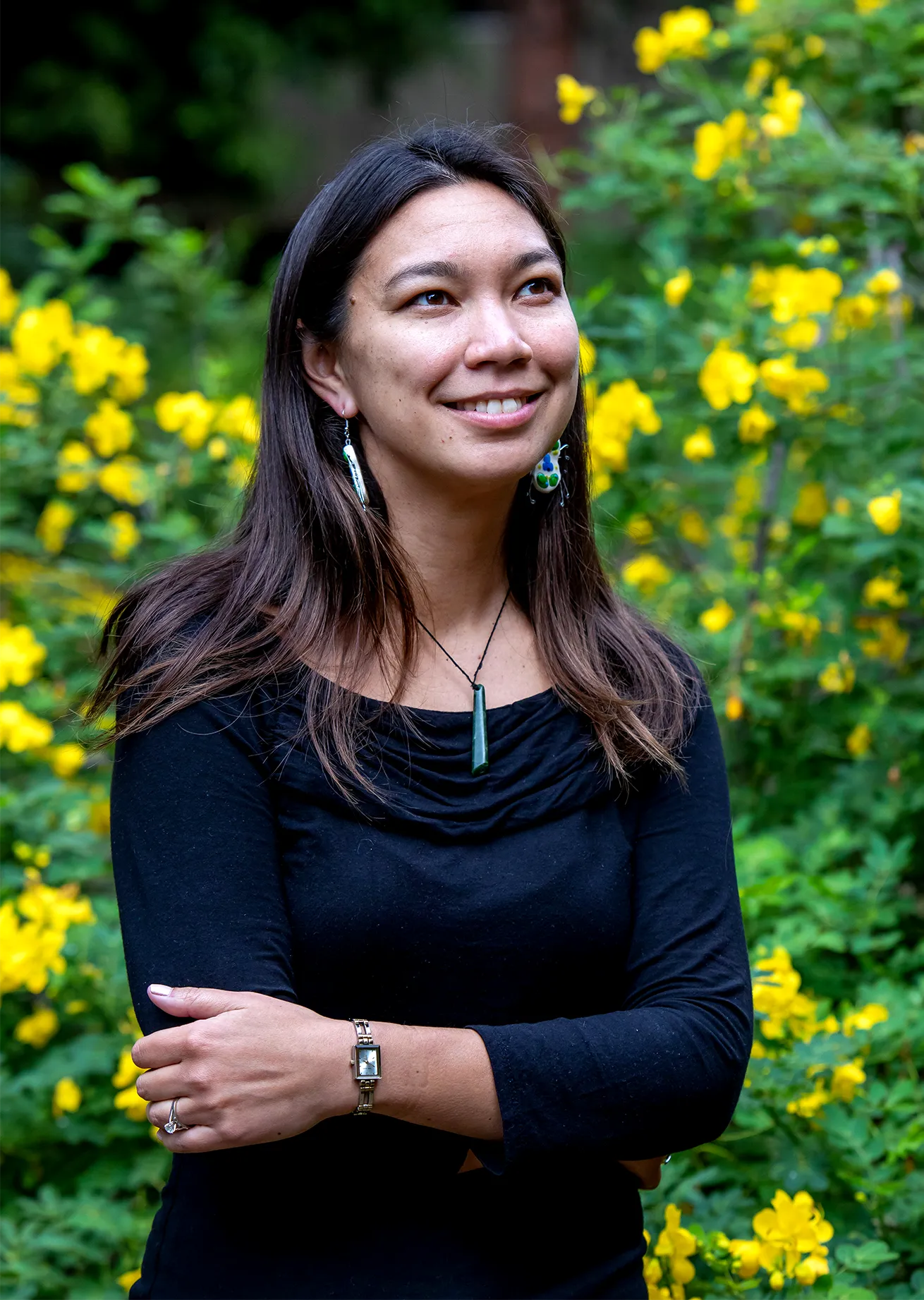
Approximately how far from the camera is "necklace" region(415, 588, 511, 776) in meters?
1.72

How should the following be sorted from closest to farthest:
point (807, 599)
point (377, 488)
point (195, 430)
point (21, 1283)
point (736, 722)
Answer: point (377, 488) < point (21, 1283) < point (807, 599) < point (736, 722) < point (195, 430)

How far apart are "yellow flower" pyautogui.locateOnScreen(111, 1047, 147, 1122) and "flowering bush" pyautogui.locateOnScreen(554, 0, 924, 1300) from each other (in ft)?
2.55

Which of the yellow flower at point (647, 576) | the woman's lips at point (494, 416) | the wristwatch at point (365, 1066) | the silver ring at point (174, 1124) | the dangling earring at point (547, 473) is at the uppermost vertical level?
the woman's lips at point (494, 416)

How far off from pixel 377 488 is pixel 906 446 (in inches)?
58.5

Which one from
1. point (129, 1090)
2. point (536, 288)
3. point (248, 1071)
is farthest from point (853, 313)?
point (248, 1071)

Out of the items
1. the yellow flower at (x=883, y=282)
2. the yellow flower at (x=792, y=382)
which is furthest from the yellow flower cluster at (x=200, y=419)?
the yellow flower at (x=883, y=282)

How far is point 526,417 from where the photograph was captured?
170cm

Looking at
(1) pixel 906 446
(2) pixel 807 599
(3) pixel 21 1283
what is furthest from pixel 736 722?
(3) pixel 21 1283

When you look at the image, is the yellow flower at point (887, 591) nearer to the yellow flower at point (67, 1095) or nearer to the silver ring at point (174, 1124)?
the yellow flower at point (67, 1095)

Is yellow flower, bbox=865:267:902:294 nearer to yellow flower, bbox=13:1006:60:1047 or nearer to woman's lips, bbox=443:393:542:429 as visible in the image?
woman's lips, bbox=443:393:542:429

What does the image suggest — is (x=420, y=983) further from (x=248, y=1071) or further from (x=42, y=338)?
(x=42, y=338)

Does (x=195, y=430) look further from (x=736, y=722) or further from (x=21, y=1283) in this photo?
(x=21, y=1283)

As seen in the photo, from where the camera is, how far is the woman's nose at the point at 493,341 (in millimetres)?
1650

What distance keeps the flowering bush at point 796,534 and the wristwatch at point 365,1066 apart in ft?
1.89
